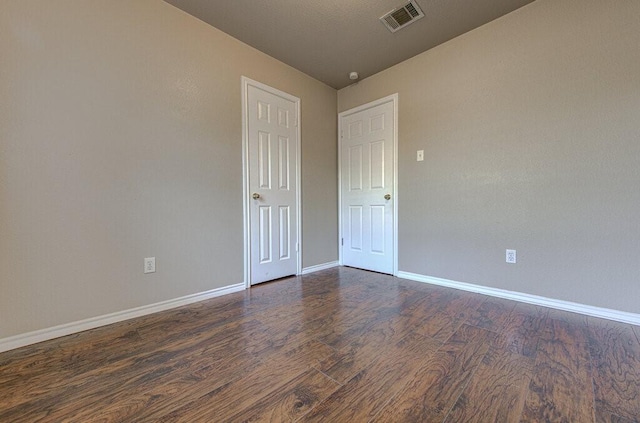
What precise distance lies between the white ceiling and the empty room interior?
0.07ft

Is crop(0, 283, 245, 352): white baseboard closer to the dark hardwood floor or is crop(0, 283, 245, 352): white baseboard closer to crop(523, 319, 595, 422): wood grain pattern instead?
the dark hardwood floor

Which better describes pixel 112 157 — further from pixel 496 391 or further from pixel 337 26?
pixel 496 391

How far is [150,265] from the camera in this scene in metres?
1.96

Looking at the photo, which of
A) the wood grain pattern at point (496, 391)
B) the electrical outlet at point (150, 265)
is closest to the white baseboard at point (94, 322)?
the electrical outlet at point (150, 265)

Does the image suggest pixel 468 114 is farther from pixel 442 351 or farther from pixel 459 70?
pixel 442 351

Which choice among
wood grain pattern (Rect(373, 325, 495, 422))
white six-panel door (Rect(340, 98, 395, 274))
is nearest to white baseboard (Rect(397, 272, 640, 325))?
white six-panel door (Rect(340, 98, 395, 274))

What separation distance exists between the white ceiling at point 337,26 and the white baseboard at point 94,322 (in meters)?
2.31

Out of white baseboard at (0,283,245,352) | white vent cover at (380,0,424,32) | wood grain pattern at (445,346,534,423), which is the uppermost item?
white vent cover at (380,0,424,32)

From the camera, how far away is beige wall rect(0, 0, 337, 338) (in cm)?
150

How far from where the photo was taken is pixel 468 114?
2402 millimetres

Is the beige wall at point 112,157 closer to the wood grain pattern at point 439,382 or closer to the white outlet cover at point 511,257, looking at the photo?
the wood grain pattern at point 439,382

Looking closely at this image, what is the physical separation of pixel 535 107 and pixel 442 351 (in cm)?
197

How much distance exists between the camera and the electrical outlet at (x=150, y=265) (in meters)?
1.94

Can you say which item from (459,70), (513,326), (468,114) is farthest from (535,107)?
(513,326)
